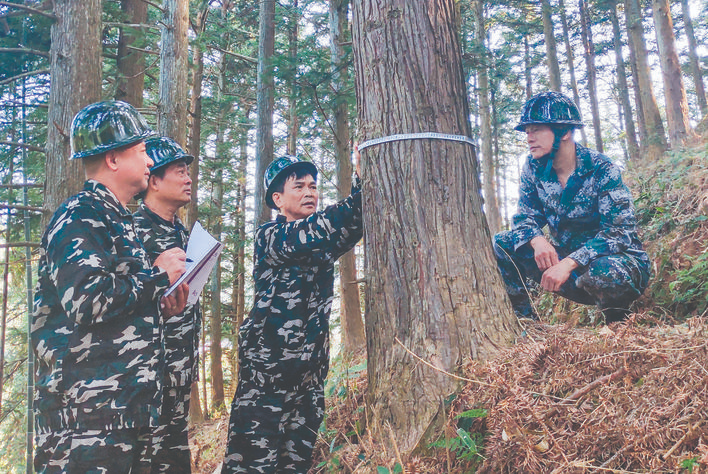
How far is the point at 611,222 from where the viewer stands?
4035 millimetres

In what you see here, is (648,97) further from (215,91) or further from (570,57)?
(215,91)

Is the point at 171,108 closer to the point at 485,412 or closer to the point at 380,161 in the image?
the point at 380,161

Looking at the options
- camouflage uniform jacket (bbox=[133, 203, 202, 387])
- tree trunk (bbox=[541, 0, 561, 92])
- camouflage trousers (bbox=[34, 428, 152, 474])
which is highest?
tree trunk (bbox=[541, 0, 561, 92])

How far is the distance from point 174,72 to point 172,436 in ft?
21.4

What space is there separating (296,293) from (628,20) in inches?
629

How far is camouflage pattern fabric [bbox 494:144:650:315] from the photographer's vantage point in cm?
388

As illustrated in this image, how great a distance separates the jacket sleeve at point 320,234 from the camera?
3521mm

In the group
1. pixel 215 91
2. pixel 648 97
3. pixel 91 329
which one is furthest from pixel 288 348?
pixel 215 91

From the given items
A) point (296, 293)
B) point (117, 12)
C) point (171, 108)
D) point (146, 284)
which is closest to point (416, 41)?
point (296, 293)

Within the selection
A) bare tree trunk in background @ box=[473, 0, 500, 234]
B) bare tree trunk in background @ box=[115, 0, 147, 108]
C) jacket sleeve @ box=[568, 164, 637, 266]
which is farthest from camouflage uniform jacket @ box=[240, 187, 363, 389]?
bare tree trunk in background @ box=[473, 0, 500, 234]

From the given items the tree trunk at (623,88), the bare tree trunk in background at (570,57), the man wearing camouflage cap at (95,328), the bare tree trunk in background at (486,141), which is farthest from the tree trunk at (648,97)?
the man wearing camouflage cap at (95,328)

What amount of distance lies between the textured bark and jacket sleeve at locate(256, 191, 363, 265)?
Result: 4.29 m

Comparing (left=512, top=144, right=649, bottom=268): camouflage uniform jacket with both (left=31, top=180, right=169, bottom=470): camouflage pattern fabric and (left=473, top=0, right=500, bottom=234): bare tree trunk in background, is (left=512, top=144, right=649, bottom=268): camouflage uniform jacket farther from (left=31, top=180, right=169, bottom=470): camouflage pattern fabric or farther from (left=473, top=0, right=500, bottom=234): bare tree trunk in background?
(left=473, top=0, right=500, bottom=234): bare tree trunk in background

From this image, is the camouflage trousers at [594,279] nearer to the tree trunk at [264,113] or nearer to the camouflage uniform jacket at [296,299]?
the camouflage uniform jacket at [296,299]
